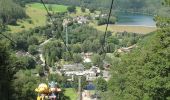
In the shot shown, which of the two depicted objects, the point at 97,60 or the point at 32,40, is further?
the point at 32,40

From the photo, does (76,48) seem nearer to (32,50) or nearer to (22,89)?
(32,50)

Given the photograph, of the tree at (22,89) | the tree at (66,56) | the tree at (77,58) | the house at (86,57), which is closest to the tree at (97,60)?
the tree at (77,58)

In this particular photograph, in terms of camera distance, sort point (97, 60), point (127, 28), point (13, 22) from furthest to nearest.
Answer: point (127, 28) < point (13, 22) < point (97, 60)

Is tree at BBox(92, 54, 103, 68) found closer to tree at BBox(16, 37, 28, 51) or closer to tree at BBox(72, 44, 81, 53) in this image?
tree at BBox(72, 44, 81, 53)

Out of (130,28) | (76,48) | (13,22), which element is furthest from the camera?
(130,28)

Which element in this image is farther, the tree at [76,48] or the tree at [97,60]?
the tree at [76,48]

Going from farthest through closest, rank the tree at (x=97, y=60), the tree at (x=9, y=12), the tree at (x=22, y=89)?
the tree at (x=9, y=12) < the tree at (x=97, y=60) < the tree at (x=22, y=89)

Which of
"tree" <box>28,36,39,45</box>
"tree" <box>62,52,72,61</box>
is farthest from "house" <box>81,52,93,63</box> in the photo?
"tree" <box>28,36,39,45</box>

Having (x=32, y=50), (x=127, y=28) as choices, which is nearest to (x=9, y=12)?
(x=127, y=28)

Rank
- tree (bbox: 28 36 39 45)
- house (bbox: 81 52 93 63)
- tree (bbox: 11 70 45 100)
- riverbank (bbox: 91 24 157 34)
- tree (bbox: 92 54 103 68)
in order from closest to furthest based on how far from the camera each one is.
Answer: tree (bbox: 11 70 45 100) → tree (bbox: 92 54 103 68) → house (bbox: 81 52 93 63) → tree (bbox: 28 36 39 45) → riverbank (bbox: 91 24 157 34)

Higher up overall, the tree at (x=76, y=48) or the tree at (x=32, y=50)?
the tree at (x=32, y=50)

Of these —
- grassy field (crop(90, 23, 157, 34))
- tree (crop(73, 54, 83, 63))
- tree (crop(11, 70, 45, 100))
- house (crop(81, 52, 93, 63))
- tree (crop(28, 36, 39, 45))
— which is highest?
tree (crop(11, 70, 45, 100))

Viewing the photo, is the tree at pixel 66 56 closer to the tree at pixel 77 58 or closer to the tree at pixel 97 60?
the tree at pixel 77 58
